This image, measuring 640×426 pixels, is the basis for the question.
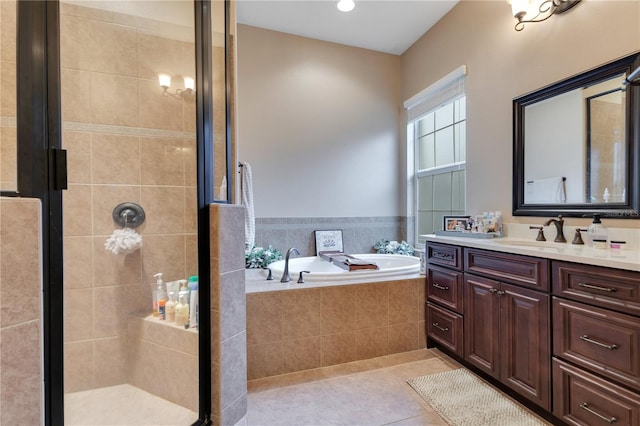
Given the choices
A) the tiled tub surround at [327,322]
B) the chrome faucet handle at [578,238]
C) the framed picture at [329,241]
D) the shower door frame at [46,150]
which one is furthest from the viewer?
the framed picture at [329,241]

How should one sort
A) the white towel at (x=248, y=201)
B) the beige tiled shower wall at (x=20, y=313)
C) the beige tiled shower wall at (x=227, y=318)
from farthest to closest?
the white towel at (x=248, y=201), the beige tiled shower wall at (x=227, y=318), the beige tiled shower wall at (x=20, y=313)

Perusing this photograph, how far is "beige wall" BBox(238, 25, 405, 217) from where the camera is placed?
306cm

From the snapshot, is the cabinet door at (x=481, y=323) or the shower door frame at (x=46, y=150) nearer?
the shower door frame at (x=46, y=150)

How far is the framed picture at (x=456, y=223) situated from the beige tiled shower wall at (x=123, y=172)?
209 centimetres

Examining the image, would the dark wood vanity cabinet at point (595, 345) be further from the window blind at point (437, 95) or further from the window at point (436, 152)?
the window blind at point (437, 95)

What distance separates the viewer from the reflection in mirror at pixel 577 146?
63.6 inches

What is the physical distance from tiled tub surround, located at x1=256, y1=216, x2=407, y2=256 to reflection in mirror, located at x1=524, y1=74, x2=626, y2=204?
5.38ft

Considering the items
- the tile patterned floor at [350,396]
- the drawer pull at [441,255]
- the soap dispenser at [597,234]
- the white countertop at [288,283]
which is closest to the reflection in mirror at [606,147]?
the soap dispenser at [597,234]

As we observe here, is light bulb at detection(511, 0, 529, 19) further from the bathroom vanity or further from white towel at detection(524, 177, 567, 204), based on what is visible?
the bathroom vanity

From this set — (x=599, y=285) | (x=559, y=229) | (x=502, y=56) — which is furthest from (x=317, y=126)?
(x=599, y=285)

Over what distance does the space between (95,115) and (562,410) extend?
2.92 m

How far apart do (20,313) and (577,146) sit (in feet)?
8.65

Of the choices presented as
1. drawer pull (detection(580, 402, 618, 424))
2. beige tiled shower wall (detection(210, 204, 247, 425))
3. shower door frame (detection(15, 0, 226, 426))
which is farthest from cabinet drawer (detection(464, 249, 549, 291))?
shower door frame (detection(15, 0, 226, 426))

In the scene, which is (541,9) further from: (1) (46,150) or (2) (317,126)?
(1) (46,150)
